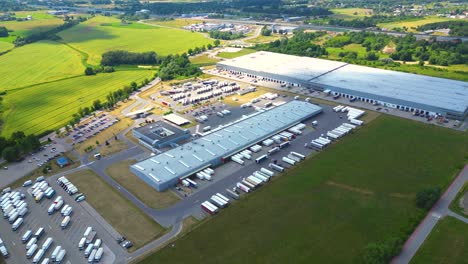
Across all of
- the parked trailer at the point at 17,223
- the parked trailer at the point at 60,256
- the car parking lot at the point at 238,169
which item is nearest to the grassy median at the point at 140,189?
the car parking lot at the point at 238,169

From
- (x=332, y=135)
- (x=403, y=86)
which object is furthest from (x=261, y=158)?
(x=403, y=86)

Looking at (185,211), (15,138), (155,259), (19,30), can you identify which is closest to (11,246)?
(155,259)

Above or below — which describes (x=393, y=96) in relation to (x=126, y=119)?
above

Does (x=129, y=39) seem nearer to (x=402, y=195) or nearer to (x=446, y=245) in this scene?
(x=402, y=195)

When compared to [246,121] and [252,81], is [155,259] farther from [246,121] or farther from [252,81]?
[252,81]

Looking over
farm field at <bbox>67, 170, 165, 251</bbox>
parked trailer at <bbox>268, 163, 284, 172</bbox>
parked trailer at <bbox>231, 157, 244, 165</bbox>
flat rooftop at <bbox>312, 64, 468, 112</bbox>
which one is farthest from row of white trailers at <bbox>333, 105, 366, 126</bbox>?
farm field at <bbox>67, 170, 165, 251</bbox>

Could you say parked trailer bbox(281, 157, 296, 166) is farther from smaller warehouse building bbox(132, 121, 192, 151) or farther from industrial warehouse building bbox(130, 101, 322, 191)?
smaller warehouse building bbox(132, 121, 192, 151)

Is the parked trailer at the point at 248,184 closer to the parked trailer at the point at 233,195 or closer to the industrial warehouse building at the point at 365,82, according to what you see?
the parked trailer at the point at 233,195
